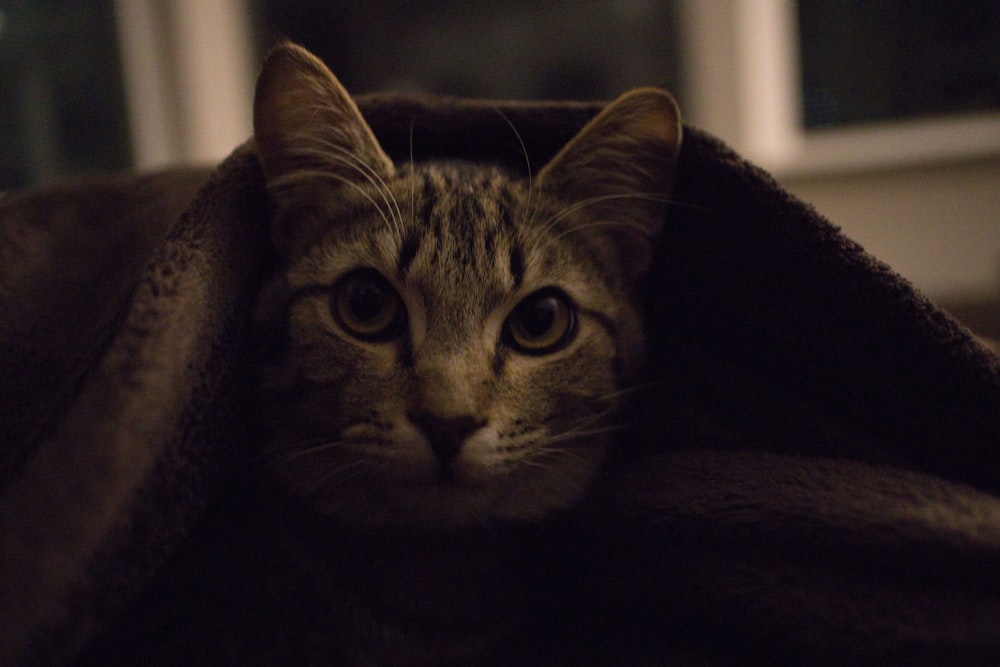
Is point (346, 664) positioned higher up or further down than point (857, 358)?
further down

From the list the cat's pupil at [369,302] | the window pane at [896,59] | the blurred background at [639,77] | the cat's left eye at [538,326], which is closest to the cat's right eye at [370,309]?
the cat's pupil at [369,302]

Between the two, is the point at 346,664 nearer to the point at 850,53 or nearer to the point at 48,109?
the point at 48,109

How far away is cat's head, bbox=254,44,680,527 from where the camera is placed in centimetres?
60

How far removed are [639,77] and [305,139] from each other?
7.05ft

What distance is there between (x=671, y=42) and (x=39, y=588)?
262cm

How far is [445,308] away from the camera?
645mm

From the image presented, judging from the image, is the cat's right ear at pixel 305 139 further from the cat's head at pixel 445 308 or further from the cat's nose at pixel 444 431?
the cat's nose at pixel 444 431

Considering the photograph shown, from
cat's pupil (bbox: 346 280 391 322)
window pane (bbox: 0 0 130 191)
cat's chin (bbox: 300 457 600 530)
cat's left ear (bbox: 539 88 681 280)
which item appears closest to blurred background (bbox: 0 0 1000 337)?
window pane (bbox: 0 0 130 191)

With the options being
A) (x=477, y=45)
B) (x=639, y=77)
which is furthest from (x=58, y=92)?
(x=639, y=77)

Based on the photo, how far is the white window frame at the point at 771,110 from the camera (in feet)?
7.75

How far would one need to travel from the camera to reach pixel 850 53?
8.34 ft

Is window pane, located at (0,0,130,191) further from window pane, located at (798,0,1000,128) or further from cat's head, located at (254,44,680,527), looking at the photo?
window pane, located at (798,0,1000,128)

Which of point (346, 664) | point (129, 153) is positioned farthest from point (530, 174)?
point (129, 153)

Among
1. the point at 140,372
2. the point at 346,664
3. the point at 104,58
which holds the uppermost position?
the point at 104,58
